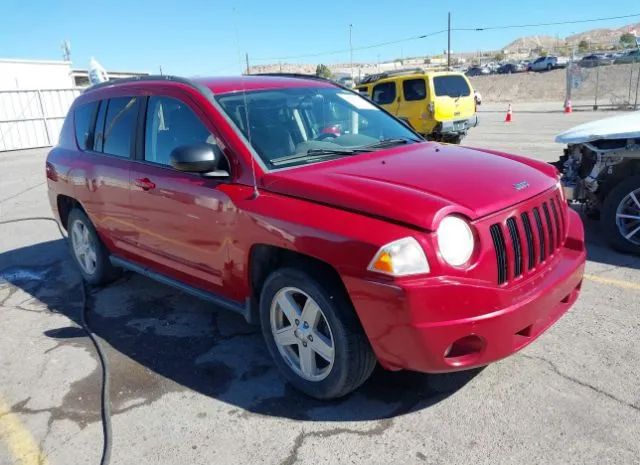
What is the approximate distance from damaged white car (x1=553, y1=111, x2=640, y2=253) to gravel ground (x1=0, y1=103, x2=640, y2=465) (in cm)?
74

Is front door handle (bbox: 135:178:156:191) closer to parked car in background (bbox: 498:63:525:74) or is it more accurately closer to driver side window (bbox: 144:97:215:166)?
driver side window (bbox: 144:97:215:166)

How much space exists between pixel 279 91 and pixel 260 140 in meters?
0.70

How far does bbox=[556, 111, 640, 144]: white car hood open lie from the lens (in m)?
5.02

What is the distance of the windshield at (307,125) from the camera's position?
3.46 metres

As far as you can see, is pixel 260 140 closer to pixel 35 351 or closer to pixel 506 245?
pixel 506 245

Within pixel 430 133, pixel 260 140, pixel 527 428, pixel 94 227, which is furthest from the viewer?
pixel 430 133

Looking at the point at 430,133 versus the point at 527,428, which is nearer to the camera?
the point at 527,428

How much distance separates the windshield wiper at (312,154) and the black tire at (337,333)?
724mm

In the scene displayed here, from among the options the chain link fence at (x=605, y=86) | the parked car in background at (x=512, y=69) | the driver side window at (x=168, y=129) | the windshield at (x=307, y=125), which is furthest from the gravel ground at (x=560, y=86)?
the driver side window at (x=168, y=129)

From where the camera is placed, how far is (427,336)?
8.31 ft

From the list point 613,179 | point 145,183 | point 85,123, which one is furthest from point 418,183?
point 85,123

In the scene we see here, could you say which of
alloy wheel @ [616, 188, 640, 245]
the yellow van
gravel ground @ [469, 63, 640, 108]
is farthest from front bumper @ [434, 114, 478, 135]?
gravel ground @ [469, 63, 640, 108]

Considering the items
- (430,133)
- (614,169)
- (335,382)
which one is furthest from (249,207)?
(430,133)

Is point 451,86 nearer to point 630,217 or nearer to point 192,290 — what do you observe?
point 630,217
